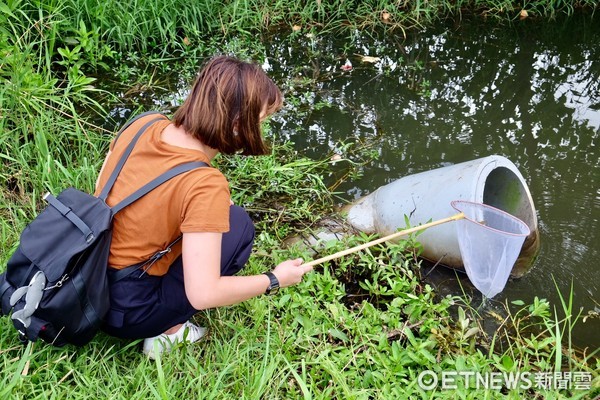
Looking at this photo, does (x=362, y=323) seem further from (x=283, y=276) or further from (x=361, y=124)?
(x=361, y=124)

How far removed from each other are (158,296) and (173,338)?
254 mm

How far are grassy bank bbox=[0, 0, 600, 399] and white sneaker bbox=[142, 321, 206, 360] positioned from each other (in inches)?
1.6

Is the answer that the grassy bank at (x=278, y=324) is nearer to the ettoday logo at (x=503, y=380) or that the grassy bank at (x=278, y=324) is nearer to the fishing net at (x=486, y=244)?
the ettoday logo at (x=503, y=380)

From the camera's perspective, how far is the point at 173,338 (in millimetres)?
2029

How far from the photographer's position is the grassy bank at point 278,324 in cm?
184

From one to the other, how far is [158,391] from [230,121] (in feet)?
3.01

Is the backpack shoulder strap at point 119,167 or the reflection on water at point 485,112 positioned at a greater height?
the backpack shoulder strap at point 119,167

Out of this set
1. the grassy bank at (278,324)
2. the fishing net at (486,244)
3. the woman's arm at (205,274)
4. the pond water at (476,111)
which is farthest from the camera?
the pond water at (476,111)

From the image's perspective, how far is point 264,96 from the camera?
171 centimetres

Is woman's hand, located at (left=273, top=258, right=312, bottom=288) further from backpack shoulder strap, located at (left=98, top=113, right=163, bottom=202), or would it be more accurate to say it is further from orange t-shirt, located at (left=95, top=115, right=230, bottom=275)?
backpack shoulder strap, located at (left=98, top=113, right=163, bottom=202)

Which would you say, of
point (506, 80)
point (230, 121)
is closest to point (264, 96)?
point (230, 121)

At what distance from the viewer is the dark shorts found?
1787 mm

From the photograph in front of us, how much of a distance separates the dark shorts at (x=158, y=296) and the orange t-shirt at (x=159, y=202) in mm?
62

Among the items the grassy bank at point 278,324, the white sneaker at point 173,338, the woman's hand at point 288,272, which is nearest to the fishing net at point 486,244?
the grassy bank at point 278,324
